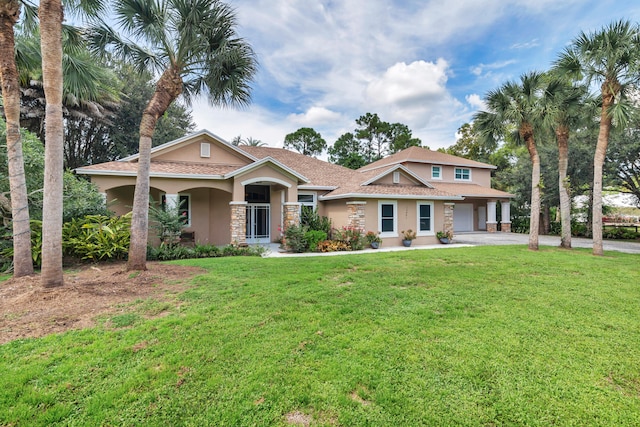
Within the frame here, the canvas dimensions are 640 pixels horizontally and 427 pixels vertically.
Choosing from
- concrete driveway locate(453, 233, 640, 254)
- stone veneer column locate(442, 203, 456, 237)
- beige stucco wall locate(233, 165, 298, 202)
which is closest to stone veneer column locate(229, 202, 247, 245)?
beige stucco wall locate(233, 165, 298, 202)

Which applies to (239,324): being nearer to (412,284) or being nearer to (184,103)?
(412,284)

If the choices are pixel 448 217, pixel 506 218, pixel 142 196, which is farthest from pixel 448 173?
pixel 142 196

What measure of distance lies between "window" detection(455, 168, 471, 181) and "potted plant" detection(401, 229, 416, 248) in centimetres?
1194

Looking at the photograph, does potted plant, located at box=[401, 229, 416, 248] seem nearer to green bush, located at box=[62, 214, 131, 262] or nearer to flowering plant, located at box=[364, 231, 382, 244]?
flowering plant, located at box=[364, 231, 382, 244]

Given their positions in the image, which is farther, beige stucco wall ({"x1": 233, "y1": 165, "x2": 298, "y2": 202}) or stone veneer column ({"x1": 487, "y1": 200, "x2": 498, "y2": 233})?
stone veneer column ({"x1": 487, "y1": 200, "x2": 498, "y2": 233})

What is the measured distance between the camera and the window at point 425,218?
15195mm

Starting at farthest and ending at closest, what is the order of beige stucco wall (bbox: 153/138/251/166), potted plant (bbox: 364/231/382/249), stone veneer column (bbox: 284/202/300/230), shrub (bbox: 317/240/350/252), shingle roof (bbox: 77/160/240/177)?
1. beige stucco wall (bbox: 153/138/251/166)
2. potted plant (bbox: 364/231/382/249)
3. stone veneer column (bbox: 284/202/300/230)
4. shrub (bbox: 317/240/350/252)
5. shingle roof (bbox: 77/160/240/177)

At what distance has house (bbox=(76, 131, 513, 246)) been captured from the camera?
12422 mm

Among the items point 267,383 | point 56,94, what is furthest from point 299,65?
point 267,383

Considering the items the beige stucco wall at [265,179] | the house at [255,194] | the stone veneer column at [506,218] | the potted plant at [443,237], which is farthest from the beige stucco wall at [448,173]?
the beige stucco wall at [265,179]

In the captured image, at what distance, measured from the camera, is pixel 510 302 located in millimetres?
5508

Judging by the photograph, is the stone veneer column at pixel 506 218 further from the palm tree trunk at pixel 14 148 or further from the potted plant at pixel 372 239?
the palm tree trunk at pixel 14 148

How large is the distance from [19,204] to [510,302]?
1126cm

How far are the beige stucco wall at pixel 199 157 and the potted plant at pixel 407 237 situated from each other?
9.35 m
